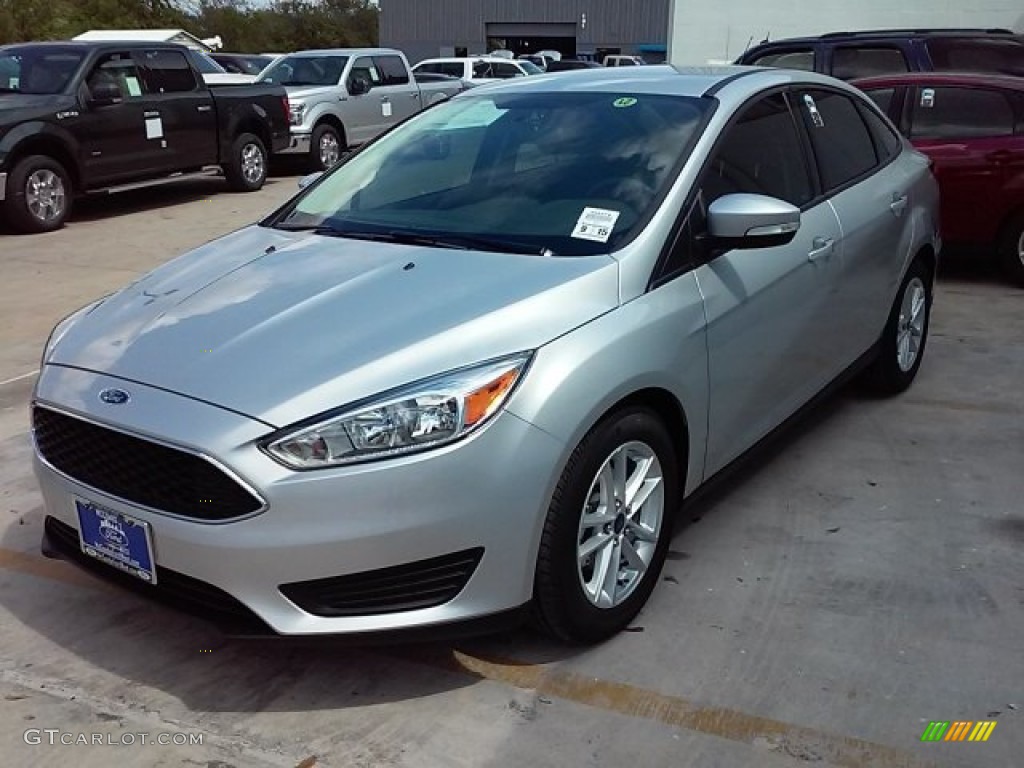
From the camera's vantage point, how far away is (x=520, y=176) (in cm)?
384

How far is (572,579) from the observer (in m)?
3.00

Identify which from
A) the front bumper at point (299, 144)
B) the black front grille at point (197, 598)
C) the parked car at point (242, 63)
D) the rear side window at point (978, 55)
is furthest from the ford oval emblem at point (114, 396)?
the parked car at point (242, 63)

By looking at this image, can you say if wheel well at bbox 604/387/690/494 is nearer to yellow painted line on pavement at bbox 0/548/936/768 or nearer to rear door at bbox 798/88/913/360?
yellow painted line on pavement at bbox 0/548/936/768

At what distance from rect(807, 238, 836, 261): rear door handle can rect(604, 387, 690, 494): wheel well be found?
112 cm

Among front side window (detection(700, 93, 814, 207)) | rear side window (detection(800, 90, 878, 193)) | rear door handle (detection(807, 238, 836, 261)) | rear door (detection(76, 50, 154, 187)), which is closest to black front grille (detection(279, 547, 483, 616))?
front side window (detection(700, 93, 814, 207))

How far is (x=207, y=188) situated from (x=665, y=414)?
11910 millimetres

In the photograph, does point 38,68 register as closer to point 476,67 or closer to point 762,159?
point 762,159

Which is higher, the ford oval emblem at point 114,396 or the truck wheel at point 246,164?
the ford oval emblem at point 114,396

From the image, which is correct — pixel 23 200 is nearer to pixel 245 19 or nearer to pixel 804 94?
pixel 804 94

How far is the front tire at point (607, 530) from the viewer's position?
2.93 metres

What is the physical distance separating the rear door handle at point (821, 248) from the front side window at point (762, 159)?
0.17 metres

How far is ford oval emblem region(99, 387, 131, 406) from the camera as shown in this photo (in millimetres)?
2883

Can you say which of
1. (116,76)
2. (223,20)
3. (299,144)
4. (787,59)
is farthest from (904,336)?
(223,20)

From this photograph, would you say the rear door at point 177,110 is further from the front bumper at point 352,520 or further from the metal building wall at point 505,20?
the metal building wall at point 505,20
